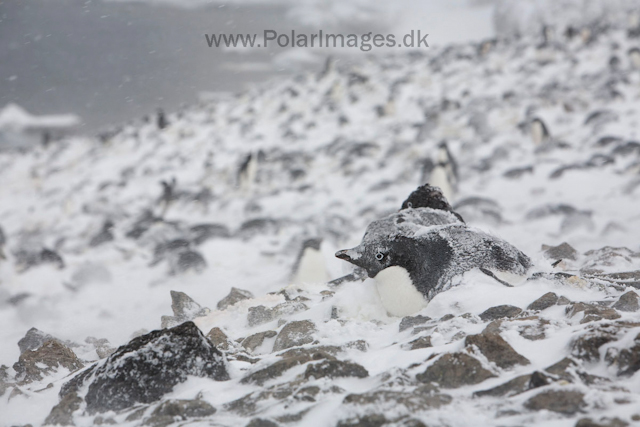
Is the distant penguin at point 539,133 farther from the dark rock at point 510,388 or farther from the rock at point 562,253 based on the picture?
the dark rock at point 510,388

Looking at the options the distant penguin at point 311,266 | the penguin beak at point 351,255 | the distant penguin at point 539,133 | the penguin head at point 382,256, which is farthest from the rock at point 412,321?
the distant penguin at point 539,133

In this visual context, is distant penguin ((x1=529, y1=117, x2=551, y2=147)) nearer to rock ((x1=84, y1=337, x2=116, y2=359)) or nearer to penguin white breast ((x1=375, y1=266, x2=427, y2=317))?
penguin white breast ((x1=375, y1=266, x2=427, y2=317))

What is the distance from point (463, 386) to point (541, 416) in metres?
0.36

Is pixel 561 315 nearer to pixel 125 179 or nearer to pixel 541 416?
pixel 541 416

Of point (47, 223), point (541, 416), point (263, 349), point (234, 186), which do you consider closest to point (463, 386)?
point (541, 416)

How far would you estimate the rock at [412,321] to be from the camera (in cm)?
276

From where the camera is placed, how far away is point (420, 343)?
7.83 ft

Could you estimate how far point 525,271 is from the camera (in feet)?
10.2

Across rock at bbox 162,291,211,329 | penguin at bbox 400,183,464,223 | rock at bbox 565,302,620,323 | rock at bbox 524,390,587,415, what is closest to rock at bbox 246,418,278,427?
rock at bbox 524,390,587,415

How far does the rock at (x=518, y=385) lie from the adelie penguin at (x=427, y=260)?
115 centimetres

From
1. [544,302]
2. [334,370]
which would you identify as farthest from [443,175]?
[334,370]

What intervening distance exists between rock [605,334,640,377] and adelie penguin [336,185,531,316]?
44.9 inches

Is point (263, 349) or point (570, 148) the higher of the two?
point (570, 148)

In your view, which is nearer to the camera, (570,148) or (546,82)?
(570,148)
